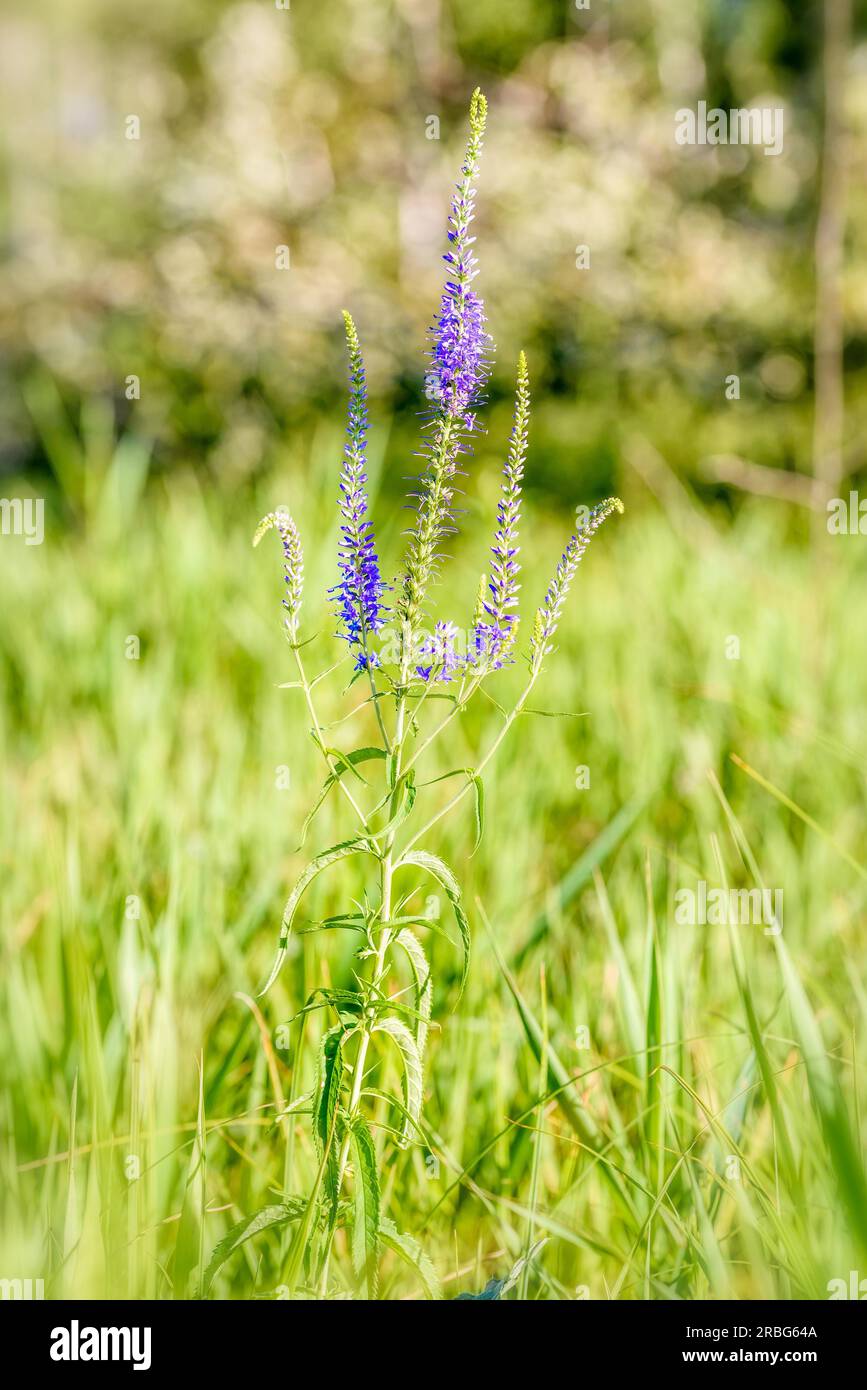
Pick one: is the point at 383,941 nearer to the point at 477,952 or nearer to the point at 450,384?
the point at 450,384

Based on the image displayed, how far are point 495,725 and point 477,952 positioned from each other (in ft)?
3.36

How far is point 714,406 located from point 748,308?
806mm

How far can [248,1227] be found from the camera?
2.89ft

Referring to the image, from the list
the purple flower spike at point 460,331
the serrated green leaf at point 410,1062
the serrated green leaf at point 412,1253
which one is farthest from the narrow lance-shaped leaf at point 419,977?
the purple flower spike at point 460,331

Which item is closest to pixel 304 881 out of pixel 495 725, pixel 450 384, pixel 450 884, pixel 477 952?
pixel 450 884

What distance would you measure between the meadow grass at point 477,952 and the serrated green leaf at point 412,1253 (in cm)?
10

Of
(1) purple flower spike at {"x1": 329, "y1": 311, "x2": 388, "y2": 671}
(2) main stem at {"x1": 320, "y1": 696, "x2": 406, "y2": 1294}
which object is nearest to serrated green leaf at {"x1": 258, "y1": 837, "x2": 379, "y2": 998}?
(2) main stem at {"x1": 320, "y1": 696, "x2": 406, "y2": 1294}

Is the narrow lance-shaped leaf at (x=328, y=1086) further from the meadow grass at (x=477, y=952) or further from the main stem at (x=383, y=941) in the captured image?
the meadow grass at (x=477, y=952)

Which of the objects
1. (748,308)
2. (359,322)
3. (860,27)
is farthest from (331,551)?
(860,27)

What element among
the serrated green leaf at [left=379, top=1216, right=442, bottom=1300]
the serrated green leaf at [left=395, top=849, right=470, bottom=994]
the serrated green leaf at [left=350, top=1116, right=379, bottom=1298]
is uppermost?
the serrated green leaf at [left=395, top=849, right=470, bottom=994]

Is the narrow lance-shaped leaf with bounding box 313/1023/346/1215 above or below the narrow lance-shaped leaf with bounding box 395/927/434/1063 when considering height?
below

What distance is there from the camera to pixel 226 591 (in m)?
3.24

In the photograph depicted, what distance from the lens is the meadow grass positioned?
109 centimetres

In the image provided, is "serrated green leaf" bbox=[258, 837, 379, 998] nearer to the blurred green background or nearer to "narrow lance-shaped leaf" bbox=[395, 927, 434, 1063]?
"narrow lance-shaped leaf" bbox=[395, 927, 434, 1063]
